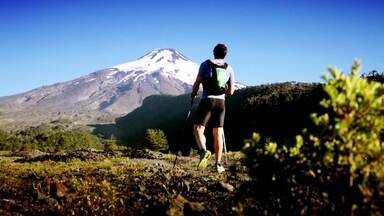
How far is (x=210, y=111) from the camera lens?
912 cm

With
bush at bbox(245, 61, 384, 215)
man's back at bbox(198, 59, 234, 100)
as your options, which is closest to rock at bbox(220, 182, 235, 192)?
man's back at bbox(198, 59, 234, 100)

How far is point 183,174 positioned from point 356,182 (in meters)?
5.40

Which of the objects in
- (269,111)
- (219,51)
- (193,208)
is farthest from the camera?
(269,111)

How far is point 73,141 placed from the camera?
53406 millimetres

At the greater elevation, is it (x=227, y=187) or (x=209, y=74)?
(x=209, y=74)

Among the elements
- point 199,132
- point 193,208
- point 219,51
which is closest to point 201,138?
point 199,132

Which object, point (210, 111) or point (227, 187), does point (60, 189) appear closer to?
point (227, 187)

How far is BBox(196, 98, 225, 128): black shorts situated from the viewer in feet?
29.8

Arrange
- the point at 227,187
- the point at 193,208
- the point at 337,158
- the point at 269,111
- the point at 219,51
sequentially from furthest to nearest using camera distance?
the point at 269,111 → the point at 219,51 → the point at 227,187 → the point at 193,208 → the point at 337,158

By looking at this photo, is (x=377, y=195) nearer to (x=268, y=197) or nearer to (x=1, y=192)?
(x=268, y=197)

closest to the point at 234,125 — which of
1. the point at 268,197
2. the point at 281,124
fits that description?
the point at 281,124

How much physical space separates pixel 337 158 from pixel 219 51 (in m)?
5.28

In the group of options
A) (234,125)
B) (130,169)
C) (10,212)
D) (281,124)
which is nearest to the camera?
(10,212)

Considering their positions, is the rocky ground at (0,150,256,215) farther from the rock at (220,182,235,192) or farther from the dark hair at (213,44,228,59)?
the dark hair at (213,44,228,59)
